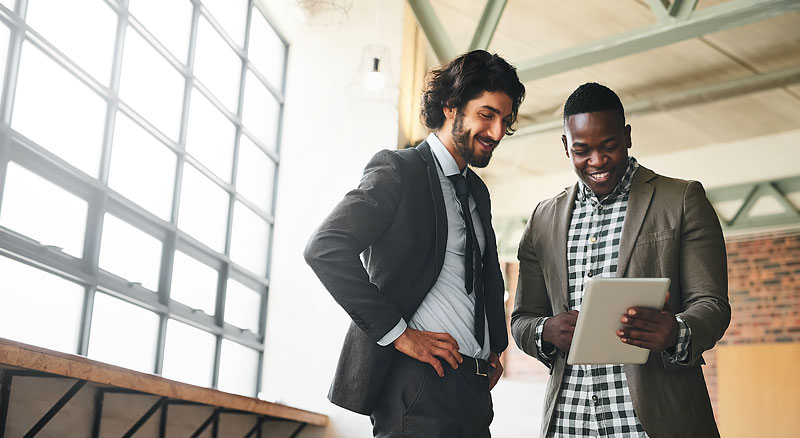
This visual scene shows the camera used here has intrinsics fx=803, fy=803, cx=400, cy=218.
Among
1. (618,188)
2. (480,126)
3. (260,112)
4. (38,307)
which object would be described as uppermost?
(260,112)

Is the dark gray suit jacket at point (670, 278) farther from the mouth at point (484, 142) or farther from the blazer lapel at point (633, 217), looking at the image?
the mouth at point (484, 142)

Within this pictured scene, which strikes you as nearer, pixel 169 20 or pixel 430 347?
pixel 430 347

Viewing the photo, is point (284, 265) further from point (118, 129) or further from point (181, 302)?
point (118, 129)

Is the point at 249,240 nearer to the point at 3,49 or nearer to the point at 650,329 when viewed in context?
the point at 3,49

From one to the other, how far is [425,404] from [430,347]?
0.11 metres

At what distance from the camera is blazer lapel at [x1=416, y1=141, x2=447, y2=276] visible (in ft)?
5.65

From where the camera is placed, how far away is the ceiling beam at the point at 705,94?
258 inches

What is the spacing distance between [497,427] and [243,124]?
2.85m

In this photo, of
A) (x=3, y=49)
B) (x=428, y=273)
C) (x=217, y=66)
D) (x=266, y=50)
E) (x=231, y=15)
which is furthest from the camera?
(x=266, y=50)

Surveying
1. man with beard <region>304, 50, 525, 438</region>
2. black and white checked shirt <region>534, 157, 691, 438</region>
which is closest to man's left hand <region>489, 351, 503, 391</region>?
man with beard <region>304, 50, 525, 438</region>

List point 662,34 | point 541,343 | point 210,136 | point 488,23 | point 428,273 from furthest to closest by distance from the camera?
point 488,23
point 210,136
point 662,34
point 541,343
point 428,273

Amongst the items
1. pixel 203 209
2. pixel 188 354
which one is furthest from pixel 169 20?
pixel 188 354

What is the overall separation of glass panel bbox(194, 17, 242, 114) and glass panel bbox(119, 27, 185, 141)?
0.33m

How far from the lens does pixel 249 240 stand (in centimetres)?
567
